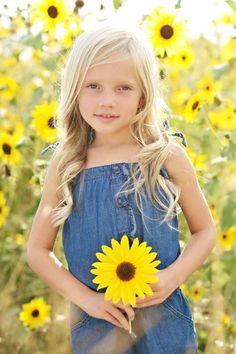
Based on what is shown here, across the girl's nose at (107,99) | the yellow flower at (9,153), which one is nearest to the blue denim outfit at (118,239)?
the girl's nose at (107,99)

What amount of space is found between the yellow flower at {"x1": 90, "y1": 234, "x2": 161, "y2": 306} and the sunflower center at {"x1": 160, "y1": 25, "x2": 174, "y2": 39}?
0.92 metres

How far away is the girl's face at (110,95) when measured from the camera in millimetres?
1402

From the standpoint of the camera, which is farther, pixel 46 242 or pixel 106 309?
pixel 46 242

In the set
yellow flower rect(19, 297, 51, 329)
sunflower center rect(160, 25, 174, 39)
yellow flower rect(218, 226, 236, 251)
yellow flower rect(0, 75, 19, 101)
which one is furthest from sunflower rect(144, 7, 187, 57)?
yellow flower rect(0, 75, 19, 101)

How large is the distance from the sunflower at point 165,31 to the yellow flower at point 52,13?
0.24 m

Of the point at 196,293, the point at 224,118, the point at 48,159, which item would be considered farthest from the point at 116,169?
the point at 224,118

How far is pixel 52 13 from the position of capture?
7.49ft

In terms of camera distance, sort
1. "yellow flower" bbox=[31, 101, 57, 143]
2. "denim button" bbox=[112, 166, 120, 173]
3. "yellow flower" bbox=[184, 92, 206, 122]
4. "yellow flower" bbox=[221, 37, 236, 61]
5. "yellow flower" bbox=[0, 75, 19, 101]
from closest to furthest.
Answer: "denim button" bbox=[112, 166, 120, 173]
"yellow flower" bbox=[184, 92, 206, 122]
"yellow flower" bbox=[31, 101, 57, 143]
"yellow flower" bbox=[221, 37, 236, 61]
"yellow flower" bbox=[0, 75, 19, 101]

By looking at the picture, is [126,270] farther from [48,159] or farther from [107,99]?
[48,159]

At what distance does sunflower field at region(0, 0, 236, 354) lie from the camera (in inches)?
85.1

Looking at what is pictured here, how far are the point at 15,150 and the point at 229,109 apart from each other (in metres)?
0.65

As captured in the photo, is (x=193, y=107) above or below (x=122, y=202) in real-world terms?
below

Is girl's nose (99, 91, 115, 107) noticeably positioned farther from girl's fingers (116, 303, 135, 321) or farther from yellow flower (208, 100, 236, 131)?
yellow flower (208, 100, 236, 131)

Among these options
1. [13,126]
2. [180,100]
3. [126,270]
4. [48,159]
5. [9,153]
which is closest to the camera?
[126,270]
